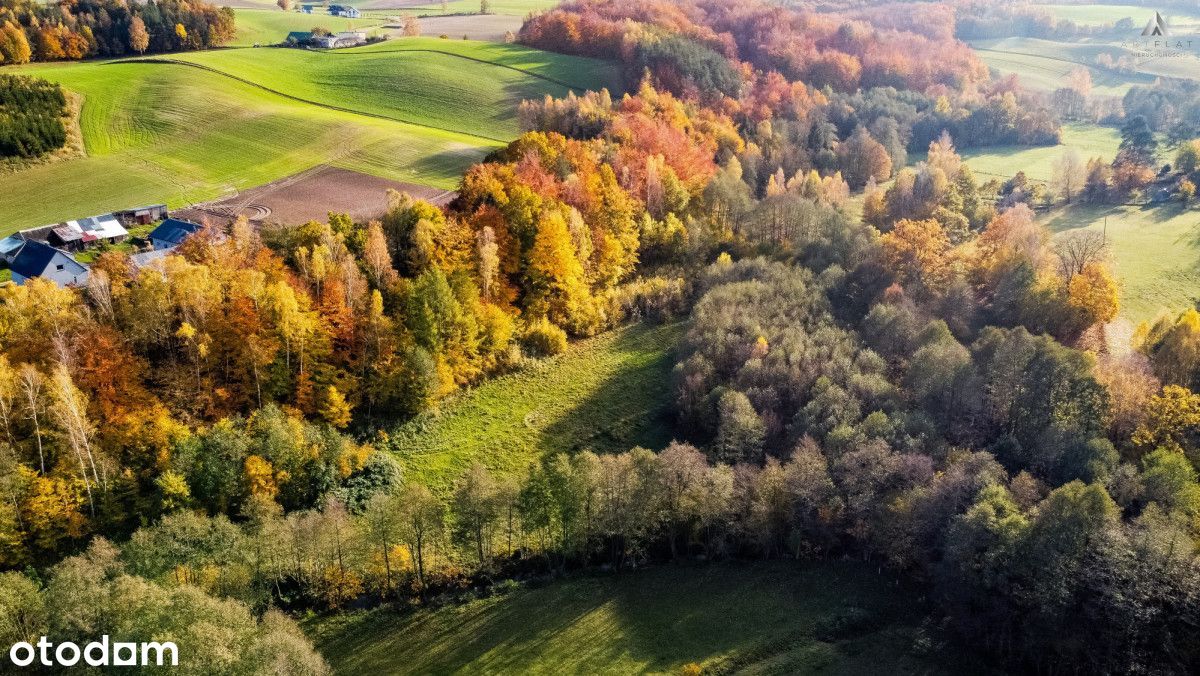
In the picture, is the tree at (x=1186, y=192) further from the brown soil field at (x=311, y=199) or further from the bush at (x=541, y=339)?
the brown soil field at (x=311, y=199)

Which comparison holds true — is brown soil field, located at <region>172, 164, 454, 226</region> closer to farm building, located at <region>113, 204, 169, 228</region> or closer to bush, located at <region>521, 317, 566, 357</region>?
farm building, located at <region>113, 204, 169, 228</region>

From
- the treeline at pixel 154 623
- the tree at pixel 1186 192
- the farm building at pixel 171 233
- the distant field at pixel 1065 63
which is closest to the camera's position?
the treeline at pixel 154 623

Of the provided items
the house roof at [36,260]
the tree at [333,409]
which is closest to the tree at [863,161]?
the tree at [333,409]

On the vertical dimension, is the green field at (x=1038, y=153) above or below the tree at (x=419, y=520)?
above

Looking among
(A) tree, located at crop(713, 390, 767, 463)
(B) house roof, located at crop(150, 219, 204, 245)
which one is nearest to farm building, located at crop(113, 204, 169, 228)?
(B) house roof, located at crop(150, 219, 204, 245)

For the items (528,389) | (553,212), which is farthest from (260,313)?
(553,212)

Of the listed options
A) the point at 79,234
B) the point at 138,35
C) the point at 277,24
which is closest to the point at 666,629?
the point at 79,234

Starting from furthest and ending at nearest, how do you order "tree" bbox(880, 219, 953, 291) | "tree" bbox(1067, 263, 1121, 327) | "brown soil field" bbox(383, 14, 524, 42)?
"brown soil field" bbox(383, 14, 524, 42) → "tree" bbox(880, 219, 953, 291) → "tree" bbox(1067, 263, 1121, 327)
